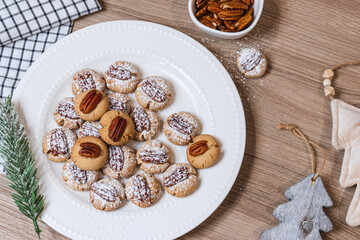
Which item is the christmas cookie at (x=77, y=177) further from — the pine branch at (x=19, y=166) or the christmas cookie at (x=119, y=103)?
the christmas cookie at (x=119, y=103)

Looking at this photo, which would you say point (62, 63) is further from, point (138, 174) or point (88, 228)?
point (88, 228)

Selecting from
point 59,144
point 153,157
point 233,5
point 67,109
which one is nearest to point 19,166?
point 59,144

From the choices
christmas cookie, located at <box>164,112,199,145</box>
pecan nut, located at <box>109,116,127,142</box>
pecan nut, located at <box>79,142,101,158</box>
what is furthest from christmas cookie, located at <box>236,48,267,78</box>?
pecan nut, located at <box>79,142,101,158</box>

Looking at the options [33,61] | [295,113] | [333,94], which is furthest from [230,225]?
[33,61]

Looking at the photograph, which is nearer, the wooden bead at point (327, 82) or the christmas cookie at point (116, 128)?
the christmas cookie at point (116, 128)

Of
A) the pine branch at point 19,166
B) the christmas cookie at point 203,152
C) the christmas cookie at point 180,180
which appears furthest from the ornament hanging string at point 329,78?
the pine branch at point 19,166

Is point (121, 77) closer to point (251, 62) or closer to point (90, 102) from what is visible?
point (90, 102)
